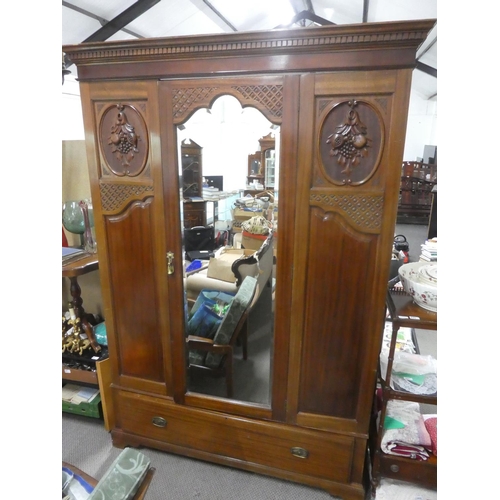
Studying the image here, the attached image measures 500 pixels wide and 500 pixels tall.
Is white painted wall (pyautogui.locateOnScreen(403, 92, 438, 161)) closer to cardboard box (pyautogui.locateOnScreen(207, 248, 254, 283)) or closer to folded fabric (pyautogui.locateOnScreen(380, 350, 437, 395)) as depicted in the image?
folded fabric (pyautogui.locateOnScreen(380, 350, 437, 395))

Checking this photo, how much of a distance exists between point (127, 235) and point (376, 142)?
40.6 inches

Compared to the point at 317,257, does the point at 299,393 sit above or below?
below

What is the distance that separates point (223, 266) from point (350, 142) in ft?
2.76

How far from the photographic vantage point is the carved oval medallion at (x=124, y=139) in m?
1.24

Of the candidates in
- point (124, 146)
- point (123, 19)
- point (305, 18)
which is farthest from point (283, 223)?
point (305, 18)

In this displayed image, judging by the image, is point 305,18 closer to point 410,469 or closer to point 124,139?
point 124,139

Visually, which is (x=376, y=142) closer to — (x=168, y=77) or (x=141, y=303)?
(x=168, y=77)

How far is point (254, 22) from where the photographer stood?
4781 mm

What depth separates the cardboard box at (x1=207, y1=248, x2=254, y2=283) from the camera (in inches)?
63.1

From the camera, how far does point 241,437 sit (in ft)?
4.88

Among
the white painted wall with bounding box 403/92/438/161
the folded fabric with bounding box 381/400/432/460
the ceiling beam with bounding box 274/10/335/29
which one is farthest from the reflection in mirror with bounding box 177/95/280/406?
the white painted wall with bounding box 403/92/438/161
